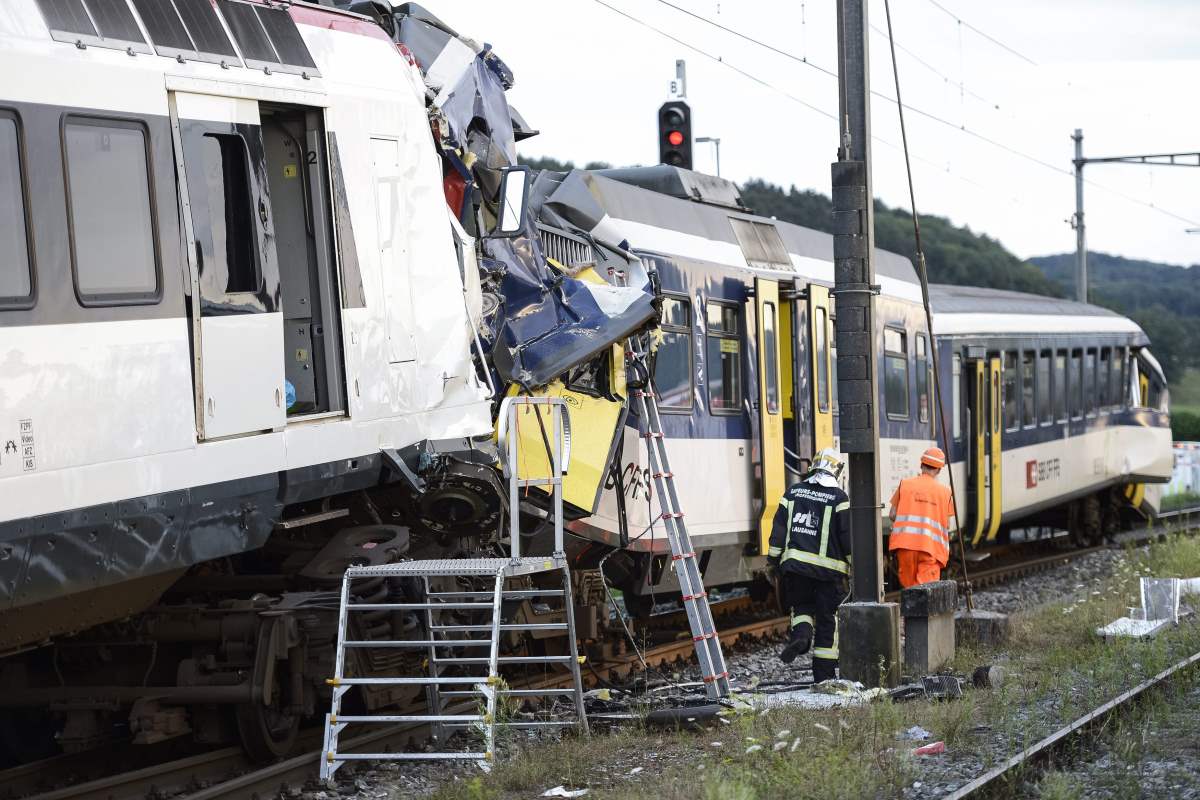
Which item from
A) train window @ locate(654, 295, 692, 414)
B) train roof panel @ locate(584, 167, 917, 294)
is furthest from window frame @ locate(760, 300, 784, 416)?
train window @ locate(654, 295, 692, 414)

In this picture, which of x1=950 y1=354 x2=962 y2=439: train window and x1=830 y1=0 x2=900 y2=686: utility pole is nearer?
x1=830 y1=0 x2=900 y2=686: utility pole

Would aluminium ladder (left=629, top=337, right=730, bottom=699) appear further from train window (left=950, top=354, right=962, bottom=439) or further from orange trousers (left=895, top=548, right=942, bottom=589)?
train window (left=950, top=354, right=962, bottom=439)

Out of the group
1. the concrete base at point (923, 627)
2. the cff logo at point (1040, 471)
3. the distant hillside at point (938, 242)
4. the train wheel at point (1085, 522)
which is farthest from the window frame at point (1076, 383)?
the distant hillside at point (938, 242)

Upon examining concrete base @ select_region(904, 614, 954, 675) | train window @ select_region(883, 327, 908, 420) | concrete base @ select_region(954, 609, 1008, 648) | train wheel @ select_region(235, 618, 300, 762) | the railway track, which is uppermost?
train window @ select_region(883, 327, 908, 420)

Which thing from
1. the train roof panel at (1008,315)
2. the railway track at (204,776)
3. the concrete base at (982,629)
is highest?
the train roof panel at (1008,315)

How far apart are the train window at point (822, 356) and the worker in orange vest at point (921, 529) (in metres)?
2.23

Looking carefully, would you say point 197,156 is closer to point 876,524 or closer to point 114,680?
point 114,680

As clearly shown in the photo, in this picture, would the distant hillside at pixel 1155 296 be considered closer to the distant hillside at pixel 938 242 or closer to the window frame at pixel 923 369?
the distant hillside at pixel 938 242

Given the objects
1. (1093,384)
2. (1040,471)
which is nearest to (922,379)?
(1040,471)

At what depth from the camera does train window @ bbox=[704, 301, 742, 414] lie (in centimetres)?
1372

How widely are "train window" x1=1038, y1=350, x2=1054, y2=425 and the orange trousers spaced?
9788 mm

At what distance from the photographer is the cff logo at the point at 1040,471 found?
22266mm

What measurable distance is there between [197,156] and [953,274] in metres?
84.8

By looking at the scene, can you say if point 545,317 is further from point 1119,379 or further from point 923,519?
point 1119,379
